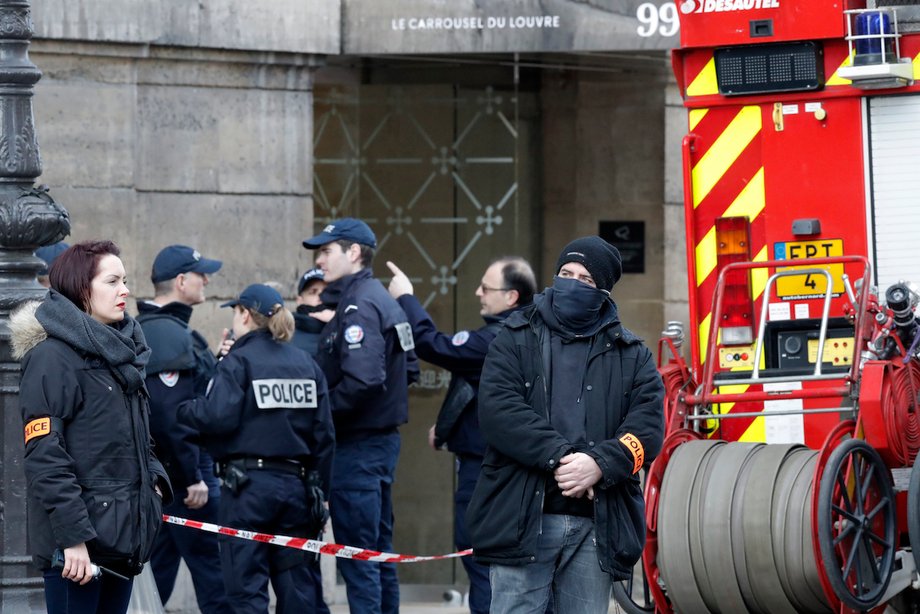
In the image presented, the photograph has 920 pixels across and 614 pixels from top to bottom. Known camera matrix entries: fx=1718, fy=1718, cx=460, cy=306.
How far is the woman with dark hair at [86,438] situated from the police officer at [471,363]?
280 centimetres

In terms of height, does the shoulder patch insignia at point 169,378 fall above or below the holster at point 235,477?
above

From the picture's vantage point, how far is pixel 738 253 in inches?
303

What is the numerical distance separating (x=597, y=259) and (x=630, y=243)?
16.5ft

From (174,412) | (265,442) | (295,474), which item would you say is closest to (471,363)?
(295,474)

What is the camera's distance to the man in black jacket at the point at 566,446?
5.29 metres

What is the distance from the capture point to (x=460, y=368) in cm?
834

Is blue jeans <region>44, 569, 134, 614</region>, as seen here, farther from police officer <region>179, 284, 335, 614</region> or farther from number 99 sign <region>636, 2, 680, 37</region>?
number 99 sign <region>636, 2, 680, 37</region>

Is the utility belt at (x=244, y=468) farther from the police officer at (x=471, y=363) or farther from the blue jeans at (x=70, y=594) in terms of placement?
the blue jeans at (x=70, y=594)

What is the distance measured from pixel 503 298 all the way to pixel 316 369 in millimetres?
1116

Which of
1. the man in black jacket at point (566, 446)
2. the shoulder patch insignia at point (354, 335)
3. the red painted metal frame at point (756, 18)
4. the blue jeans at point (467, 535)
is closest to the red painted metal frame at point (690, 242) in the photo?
the red painted metal frame at point (756, 18)

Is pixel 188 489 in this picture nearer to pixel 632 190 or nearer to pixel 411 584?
pixel 411 584

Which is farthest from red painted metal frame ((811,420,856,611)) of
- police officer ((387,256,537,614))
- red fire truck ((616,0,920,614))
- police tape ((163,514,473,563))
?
police officer ((387,256,537,614))

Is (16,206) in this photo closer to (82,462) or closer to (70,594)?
(82,462)

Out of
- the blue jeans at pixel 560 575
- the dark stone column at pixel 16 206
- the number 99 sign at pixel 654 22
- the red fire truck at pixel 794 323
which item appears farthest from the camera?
the number 99 sign at pixel 654 22
